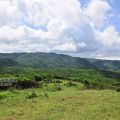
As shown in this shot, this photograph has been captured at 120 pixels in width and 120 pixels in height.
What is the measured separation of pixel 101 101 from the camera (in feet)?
113

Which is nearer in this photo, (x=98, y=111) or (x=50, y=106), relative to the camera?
(x=98, y=111)

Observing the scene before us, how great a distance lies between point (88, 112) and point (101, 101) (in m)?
6.18

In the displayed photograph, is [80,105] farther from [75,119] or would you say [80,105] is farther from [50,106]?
[75,119]

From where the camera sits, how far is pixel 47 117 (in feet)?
90.1

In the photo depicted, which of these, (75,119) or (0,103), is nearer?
(75,119)


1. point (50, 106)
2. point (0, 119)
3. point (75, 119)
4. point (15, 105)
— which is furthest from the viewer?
point (15, 105)

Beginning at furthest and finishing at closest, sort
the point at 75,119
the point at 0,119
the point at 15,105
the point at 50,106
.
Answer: the point at 15,105
the point at 50,106
the point at 0,119
the point at 75,119

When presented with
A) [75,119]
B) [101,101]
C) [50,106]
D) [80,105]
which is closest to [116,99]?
[101,101]

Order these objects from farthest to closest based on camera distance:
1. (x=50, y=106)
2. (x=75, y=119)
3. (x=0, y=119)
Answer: (x=50, y=106)
(x=0, y=119)
(x=75, y=119)

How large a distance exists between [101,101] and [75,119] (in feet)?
29.6

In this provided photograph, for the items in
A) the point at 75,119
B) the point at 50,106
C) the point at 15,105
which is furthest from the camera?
the point at 15,105

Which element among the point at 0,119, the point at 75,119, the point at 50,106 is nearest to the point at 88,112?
the point at 75,119

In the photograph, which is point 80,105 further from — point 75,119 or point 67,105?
point 75,119

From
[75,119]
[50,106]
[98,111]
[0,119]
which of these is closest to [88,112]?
[98,111]
